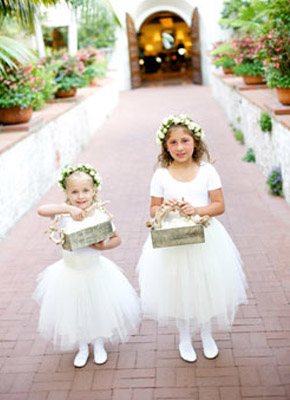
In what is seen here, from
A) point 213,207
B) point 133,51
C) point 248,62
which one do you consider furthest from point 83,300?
point 133,51

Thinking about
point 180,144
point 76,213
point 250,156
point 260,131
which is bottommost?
point 250,156

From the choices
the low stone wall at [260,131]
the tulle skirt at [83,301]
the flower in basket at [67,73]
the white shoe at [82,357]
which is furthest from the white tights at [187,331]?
the flower in basket at [67,73]

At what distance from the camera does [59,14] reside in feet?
48.7

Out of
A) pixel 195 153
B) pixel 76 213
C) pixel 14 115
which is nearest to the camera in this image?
pixel 76 213

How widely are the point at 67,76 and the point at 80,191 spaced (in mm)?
9306

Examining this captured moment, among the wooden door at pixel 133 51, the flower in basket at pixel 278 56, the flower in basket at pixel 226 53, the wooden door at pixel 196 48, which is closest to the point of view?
the flower in basket at pixel 278 56

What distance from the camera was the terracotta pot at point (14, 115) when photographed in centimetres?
793

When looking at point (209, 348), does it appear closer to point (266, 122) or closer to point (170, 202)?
point (170, 202)

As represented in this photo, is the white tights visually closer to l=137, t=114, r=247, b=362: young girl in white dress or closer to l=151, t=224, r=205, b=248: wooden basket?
l=137, t=114, r=247, b=362: young girl in white dress

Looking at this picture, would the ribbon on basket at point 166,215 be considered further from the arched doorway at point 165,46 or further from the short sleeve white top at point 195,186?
the arched doorway at point 165,46

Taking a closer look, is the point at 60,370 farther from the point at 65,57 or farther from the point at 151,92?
the point at 151,92

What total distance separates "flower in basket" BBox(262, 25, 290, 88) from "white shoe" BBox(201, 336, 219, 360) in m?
4.60

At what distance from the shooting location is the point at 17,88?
7727 mm

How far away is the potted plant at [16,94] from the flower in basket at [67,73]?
148 inches
